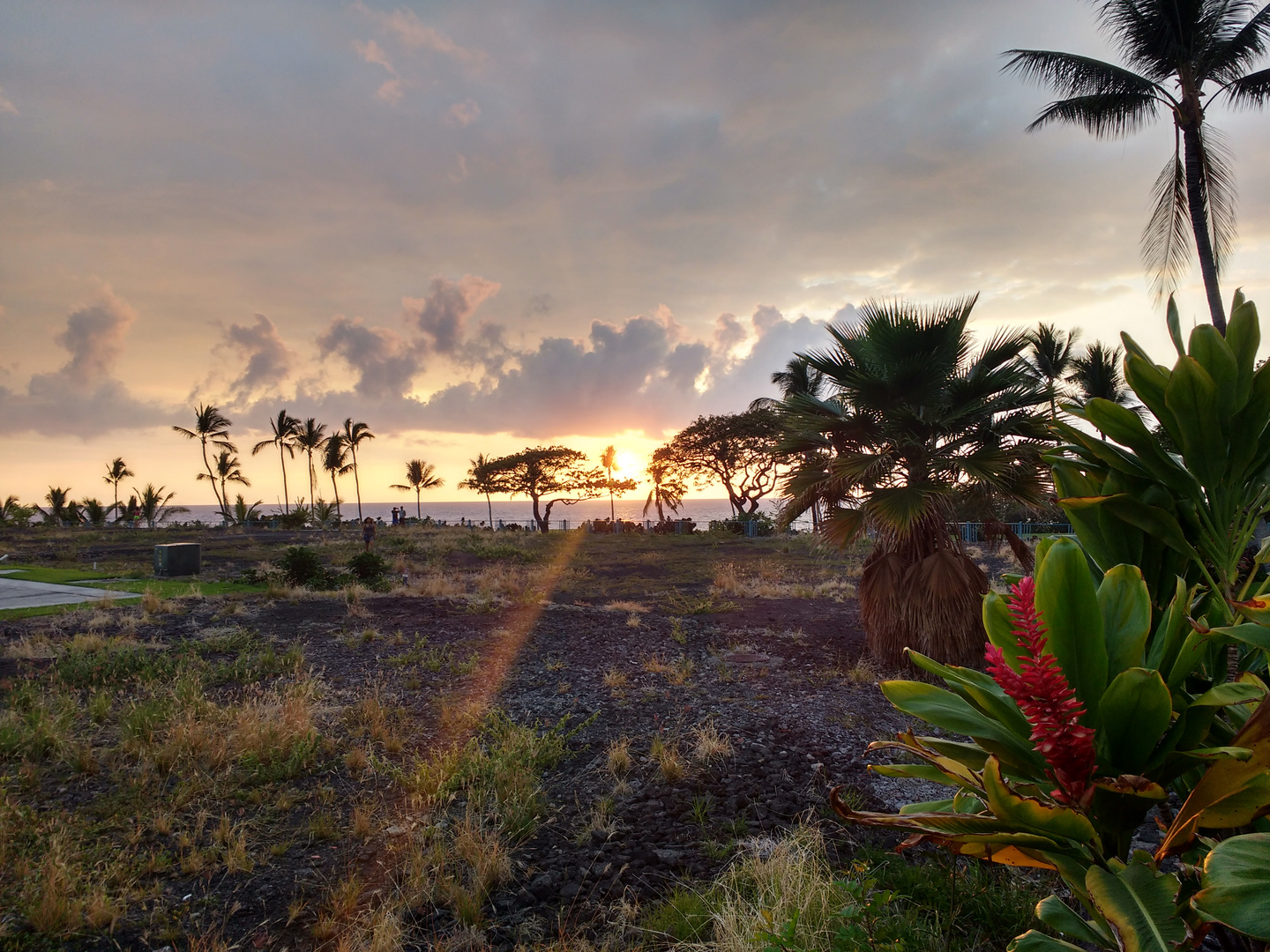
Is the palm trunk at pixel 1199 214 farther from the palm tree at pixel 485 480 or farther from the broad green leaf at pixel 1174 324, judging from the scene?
the palm tree at pixel 485 480

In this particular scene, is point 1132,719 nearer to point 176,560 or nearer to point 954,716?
point 954,716

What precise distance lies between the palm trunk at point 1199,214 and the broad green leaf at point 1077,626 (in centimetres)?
1314

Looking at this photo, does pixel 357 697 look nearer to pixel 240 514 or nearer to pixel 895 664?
pixel 895 664

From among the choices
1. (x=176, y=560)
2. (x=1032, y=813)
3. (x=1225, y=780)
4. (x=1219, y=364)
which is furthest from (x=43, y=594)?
(x=1219, y=364)

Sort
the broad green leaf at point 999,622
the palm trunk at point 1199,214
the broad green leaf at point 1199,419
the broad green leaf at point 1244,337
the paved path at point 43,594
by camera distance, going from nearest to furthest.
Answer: the broad green leaf at point 999,622
the broad green leaf at point 1199,419
the broad green leaf at point 1244,337
the palm trunk at point 1199,214
the paved path at point 43,594

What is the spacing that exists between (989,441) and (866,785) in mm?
3894

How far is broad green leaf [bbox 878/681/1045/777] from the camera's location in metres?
1.33

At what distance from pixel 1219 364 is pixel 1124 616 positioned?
0.74 metres

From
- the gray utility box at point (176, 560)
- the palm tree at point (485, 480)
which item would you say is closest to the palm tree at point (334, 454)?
the palm tree at point (485, 480)

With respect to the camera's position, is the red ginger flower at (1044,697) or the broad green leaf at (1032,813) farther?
the broad green leaf at (1032,813)

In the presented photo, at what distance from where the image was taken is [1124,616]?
140cm

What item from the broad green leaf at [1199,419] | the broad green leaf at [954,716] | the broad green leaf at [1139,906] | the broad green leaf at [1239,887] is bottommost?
the broad green leaf at [1139,906]

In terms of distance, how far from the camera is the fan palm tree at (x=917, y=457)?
21.2 ft

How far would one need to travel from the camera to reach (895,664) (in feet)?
23.9
